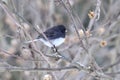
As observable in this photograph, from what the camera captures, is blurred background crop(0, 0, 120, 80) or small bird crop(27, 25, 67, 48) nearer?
blurred background crop(0, 0, 120, 80)

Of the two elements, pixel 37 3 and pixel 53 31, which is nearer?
pixel 53 31

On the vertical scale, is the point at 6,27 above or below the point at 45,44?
above

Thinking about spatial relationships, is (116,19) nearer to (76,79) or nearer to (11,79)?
(76,79)

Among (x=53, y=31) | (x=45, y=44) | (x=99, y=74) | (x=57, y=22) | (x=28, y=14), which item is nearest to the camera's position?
(x=99, y=74)

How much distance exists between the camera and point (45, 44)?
300 centimetres

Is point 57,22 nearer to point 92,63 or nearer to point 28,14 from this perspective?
point 28,14

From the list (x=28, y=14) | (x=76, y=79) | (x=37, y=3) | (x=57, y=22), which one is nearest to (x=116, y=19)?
(x=76, y=79)

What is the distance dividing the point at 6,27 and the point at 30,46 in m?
3.89

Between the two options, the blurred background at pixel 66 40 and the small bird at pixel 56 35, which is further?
the small bird at pixel 56 35

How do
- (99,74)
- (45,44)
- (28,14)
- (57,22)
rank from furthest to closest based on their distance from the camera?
(28,14), (57,22), (45,44), (99,74)

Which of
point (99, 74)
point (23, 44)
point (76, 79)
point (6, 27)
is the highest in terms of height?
point (6, 27)

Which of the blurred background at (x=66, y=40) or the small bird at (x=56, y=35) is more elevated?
the small bird at (x=56, y=35)

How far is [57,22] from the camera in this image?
5148 millimetres

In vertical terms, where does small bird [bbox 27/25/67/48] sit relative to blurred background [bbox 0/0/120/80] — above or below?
above
